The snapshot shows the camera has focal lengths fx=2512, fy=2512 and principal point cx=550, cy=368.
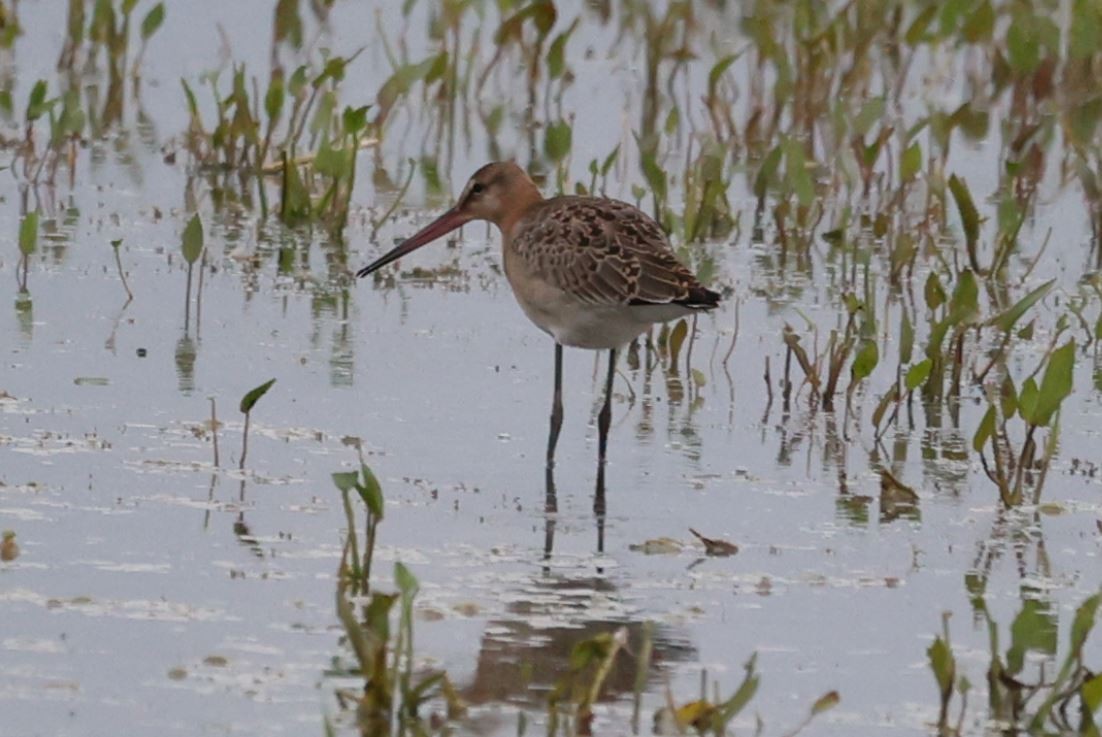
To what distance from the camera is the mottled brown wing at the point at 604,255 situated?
8.09 metres

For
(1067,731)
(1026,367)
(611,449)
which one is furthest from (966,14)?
(1067,731)

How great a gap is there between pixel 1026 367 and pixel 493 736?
16.3ft

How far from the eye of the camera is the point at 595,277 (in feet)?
27.0

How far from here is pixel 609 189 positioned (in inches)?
500

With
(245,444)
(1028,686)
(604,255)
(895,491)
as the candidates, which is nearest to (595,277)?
(604,255)

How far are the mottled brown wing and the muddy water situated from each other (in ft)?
1.93

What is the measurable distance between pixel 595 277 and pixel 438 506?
43.0 inches

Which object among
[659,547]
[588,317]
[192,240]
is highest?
[192,240]

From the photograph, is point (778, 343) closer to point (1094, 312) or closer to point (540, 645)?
point (1094, 312)

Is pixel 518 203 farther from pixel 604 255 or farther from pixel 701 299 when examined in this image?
pixel 701 299

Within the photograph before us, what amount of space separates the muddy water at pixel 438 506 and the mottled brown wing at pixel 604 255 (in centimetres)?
59

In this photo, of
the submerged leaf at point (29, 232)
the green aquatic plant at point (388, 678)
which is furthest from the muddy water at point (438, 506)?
the submerged leaf at point (29, 232)

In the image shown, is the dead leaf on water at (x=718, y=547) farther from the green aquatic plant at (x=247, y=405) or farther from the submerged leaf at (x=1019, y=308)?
the submerged leaf at (x=1019, y=308)

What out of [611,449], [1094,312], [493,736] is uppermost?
[1094,312]
